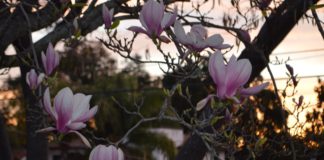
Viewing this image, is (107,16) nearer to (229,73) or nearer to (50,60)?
(50,60)

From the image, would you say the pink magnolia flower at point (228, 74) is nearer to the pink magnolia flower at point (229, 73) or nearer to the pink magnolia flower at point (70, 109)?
the pink magnolia flower at point (229, 73)

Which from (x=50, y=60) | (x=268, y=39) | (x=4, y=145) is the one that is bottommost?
(x=4, y=145)

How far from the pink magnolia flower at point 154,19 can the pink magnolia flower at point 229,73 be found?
9.8 inches

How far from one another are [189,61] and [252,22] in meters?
1.57

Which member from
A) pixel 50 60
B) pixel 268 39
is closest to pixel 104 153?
pixel 50 60

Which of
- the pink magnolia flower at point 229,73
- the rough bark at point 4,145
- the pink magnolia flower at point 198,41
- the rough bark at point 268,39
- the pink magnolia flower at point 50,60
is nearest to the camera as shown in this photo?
the pink magnolia flower at point 229,73

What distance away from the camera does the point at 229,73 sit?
1466mm

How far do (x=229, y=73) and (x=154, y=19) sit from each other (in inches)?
11.4

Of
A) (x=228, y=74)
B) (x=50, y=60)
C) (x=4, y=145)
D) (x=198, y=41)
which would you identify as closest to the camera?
(x=228, y=74)

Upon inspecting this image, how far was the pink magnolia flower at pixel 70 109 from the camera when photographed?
148 cm

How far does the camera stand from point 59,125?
152 centimetres

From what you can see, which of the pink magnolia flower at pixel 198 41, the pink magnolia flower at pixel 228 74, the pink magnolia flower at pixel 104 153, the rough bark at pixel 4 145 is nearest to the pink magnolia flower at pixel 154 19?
the pink magnolia flower at pixel 198 41

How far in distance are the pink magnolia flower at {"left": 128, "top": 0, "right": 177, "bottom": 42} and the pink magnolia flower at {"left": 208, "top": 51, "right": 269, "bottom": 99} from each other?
0.25 meters

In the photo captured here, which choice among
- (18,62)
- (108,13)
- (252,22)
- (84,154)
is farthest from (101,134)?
(108,13)
